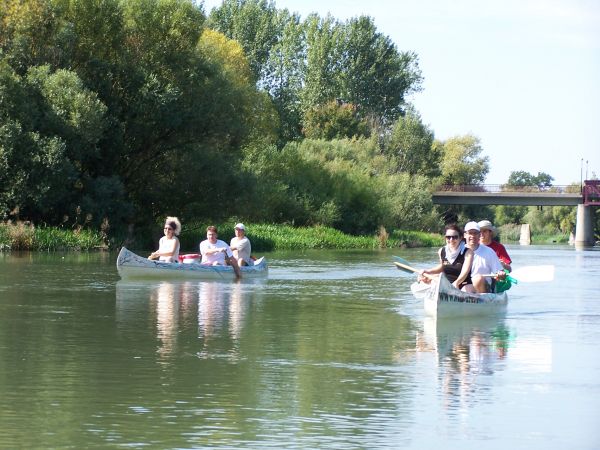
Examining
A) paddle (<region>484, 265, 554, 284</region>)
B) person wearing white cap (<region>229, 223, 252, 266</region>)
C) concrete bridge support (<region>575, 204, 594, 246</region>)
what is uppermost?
concrete bridge support (<region>575, 204, 594, 246</region>)

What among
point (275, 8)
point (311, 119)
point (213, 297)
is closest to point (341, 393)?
point (213, 297)

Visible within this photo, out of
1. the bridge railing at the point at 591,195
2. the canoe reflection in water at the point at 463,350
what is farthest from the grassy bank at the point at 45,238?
the bridge railing at the point at 591,195

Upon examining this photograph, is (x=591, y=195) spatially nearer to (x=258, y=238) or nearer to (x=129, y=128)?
(x=258, y=238)

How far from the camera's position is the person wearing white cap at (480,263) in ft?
59.2

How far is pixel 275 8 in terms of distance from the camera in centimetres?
9694

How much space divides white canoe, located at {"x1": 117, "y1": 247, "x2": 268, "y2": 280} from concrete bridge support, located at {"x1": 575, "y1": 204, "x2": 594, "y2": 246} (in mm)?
71743

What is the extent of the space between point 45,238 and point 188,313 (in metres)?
22.5

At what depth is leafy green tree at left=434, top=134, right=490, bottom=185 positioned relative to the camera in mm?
116625

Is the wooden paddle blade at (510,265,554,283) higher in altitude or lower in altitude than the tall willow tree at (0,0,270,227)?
lower

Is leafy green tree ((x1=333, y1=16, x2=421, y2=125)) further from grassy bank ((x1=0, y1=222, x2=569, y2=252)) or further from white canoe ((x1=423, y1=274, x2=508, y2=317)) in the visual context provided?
white canoe ((x1=423, y1=274, x2=508, y2=317))

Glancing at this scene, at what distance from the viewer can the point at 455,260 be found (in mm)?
18469

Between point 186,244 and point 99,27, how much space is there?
9176 millimetres

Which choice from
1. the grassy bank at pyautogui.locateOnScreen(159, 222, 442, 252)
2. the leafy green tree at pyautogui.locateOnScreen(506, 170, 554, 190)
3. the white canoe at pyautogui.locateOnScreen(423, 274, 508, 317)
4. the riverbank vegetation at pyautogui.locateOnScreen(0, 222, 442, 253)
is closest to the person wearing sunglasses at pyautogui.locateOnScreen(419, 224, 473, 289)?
the white canoe at pyautogui.locateOnScreen(423, 274, 508, 317)

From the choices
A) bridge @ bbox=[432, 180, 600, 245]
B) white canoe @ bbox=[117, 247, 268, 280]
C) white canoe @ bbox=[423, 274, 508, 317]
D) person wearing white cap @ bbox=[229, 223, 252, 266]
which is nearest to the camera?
white canoe @ bbox=[423, 274, 508, 317]
